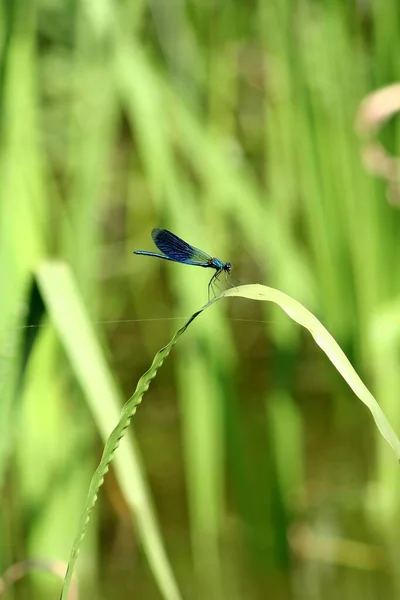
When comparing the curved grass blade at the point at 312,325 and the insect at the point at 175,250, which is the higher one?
the insect at the point at 175,250

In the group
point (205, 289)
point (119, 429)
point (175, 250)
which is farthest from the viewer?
point (205, 289)

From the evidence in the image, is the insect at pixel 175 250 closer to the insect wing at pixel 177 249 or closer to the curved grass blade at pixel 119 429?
the insect wing at pixel 177 249

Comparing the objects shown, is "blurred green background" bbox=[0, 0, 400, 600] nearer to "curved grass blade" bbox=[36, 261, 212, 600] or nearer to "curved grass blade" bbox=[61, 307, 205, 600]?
"curved grass blade" bbox=[36, 261, 212, 600]

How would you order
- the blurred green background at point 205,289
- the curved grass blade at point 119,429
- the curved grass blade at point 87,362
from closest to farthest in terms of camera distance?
the curved grass blade at point 119,429 < the curved grass blade at point 87,362 < the blurred green background at point 205,289

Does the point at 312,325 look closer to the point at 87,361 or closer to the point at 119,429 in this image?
the point at 119,429

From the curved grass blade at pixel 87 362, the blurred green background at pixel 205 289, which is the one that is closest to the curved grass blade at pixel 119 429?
the curved grass blade at pixel 87 362

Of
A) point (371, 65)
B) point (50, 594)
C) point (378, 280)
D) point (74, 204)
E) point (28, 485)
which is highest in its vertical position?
point (371, 65)

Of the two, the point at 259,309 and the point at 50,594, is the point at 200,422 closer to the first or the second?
the point at 50,594

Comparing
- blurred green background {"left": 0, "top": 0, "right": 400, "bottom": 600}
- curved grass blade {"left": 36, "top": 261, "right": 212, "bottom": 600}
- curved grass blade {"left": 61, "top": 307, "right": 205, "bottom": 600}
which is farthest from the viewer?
blurred green background {"left": 0, "top": 0, "right": 400, "bottom": 600}

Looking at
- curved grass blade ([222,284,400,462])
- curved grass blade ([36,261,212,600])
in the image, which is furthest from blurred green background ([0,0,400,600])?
curved grass blade ([222,284,400,462])

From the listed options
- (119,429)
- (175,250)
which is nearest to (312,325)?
(119,429)

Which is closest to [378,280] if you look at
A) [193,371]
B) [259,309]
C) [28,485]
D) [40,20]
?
[193,371]
